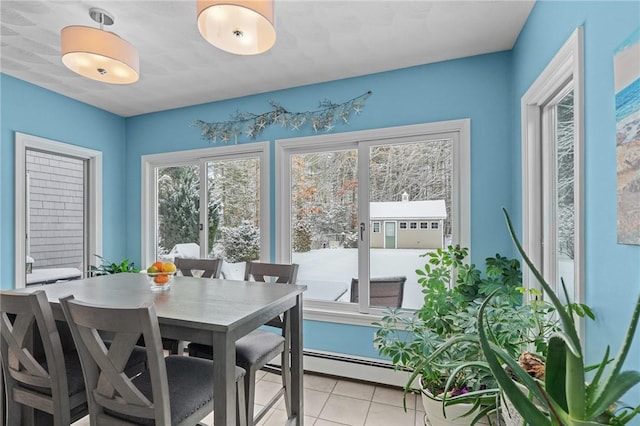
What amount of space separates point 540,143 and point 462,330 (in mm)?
1255

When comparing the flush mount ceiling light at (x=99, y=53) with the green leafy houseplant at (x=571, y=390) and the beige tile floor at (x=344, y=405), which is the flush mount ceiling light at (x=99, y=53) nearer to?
the green leafy houseplant at (x=571, y=390)

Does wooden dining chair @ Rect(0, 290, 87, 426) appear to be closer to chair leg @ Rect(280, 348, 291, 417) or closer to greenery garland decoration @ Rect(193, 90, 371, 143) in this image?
chair leg @ Rect(280, 348, 291, 417)

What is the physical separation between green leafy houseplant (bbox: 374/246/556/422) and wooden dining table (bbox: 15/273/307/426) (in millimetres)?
606

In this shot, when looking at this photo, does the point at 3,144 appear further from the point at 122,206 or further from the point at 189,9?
the point at 189,9

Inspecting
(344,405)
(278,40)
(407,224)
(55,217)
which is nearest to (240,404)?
(344,405)

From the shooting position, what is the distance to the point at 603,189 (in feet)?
3.70

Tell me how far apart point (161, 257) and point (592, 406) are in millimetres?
3926

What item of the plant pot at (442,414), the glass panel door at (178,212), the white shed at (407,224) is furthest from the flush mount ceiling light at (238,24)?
the glass panel door at (178,212)

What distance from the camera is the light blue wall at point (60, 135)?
2668 millimetres

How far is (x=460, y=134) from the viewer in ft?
8.11

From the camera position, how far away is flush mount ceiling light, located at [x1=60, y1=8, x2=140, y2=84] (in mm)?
1728

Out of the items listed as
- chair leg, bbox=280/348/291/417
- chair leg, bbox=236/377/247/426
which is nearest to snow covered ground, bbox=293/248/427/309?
chair leg, bbox=280/348/291/417

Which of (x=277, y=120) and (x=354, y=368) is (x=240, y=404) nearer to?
(x=354, y=368)

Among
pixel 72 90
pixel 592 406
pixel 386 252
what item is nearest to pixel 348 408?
pixel 386 252
